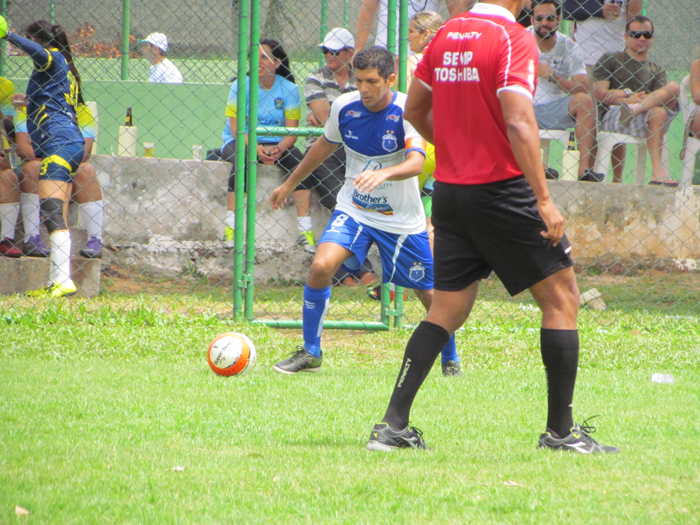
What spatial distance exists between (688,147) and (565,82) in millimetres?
1985

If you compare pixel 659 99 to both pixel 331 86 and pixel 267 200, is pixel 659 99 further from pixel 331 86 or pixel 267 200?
pixel 267 200

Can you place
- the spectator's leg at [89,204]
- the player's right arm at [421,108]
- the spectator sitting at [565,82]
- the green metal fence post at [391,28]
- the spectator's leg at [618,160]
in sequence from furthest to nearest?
the spectator's leg at [618,160], the spectator sitting at [565,82], the spectator's leg at [89,204], the green metal fence post at [391,28], the player's right arm at [421,108]

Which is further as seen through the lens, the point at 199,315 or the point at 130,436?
the point at 199,315

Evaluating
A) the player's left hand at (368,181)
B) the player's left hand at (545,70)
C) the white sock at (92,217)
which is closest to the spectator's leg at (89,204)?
the white sock at (92,217)

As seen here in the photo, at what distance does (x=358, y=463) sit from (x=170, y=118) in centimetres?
831

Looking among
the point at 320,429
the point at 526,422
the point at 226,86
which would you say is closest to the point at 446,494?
the point at 320,429

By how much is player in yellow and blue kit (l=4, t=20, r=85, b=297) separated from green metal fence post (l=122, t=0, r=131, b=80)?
2.36 metres

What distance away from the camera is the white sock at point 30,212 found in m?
7.65

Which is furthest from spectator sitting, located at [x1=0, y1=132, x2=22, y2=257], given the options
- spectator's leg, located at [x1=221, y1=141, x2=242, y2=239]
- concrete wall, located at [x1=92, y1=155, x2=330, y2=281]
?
spectator's leg, located at [x1=221, y1=141, x2=242, y2=239]

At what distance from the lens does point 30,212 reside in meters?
7.70

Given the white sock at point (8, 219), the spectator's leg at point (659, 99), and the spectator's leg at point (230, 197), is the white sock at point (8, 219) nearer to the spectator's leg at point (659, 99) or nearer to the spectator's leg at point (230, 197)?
the spectator's leg at point (230, 197)

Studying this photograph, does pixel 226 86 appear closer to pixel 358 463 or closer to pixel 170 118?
pixel 170 118

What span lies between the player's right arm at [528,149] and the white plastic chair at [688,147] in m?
6.85

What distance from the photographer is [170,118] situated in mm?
10414
